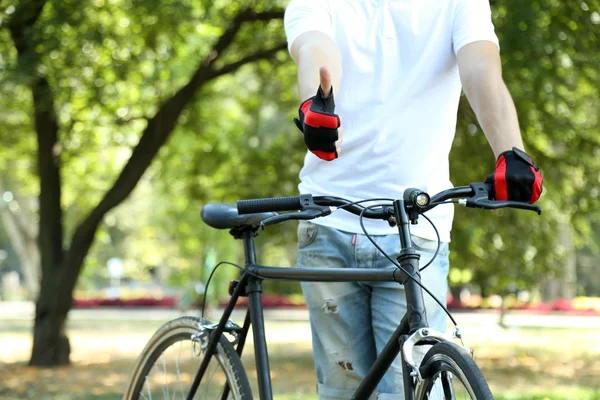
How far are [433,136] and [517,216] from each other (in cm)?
925

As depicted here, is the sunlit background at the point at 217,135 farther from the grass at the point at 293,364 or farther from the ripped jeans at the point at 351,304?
the ripped jeans at the point at 351,304

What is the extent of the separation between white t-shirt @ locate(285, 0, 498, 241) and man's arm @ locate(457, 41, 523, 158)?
10cm

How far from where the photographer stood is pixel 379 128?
2455 millimetres

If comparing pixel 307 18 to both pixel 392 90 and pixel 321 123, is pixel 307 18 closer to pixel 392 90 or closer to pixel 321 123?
pixel 392 90

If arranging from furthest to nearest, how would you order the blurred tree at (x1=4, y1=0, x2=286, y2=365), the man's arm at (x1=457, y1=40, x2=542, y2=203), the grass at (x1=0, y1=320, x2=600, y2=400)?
the grass at (x1=0, y1=320, x2=600, y2=400) → the blurred tree at (x1=4, y1=0, x2=286, y2=365) → the man's arm at (x1=457, y1=40, x2=542, y2=203)

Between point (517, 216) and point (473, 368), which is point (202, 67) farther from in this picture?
point (473, 368)

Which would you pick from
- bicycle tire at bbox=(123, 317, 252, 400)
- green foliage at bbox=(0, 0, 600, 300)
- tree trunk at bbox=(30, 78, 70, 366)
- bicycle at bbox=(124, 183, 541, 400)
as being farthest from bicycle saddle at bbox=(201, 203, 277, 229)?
tree trunk at bbox=(30, 78, 70, 366)

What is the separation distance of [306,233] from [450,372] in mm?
867

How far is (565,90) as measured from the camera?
30.7ft

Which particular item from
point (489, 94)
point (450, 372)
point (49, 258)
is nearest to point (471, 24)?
point (489, 94)

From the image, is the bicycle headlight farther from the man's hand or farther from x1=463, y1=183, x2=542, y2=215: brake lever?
the man's hand

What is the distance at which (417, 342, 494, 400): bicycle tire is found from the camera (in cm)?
170

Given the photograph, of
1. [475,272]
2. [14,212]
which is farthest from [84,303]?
[475,272]

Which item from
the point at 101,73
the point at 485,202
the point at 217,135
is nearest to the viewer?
the point at 485,202
